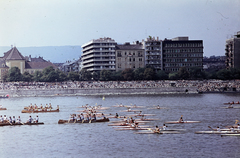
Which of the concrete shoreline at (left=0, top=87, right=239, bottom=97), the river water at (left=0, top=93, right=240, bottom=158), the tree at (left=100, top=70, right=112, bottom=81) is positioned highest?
the tree at (left=100, top=70, right=112, bottom=81)

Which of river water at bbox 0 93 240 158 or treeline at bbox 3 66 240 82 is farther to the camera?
treeline at bbox 3 66 240 82

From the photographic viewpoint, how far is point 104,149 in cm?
4950

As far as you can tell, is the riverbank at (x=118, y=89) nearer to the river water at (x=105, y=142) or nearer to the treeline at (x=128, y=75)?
the treeline at (x=128, y=75)

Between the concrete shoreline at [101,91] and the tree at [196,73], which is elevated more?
the tree at [196,73]

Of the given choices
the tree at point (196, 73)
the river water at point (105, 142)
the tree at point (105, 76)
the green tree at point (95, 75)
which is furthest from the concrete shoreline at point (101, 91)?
the river water at point (105, 142)

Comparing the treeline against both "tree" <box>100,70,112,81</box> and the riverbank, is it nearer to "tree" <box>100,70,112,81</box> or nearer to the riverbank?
"tree" <box>100,70,112,81</box>

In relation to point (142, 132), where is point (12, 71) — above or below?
above

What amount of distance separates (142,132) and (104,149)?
1002cm

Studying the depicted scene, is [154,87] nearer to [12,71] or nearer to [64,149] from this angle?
[12,71]

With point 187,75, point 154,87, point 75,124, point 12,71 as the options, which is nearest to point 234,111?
point 75,124

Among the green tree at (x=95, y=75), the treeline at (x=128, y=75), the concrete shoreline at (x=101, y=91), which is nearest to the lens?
the concrete shoreline at (x=101, y=91)

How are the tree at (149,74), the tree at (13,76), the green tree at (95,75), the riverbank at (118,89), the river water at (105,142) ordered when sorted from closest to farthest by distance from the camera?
the river water at (105,142) → the riverbank at (118,89) → the tree at (149,74) → the green tree at (95,75) → the tree at (13,76)

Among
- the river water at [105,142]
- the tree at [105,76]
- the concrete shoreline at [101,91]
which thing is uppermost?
the tree at [105,76]

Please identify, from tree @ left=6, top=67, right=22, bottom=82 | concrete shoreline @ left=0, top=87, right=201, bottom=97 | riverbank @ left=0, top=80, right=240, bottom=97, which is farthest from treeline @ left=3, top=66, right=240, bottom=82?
concrete shoreline @ left=0, top=87, right=201, bottom=97
